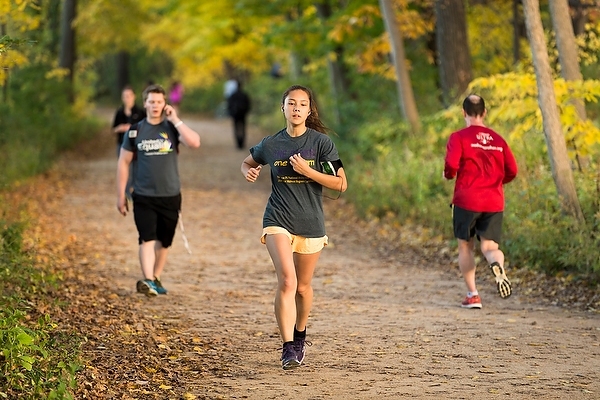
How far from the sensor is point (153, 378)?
23.0 ft

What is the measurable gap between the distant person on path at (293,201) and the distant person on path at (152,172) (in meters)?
2.78

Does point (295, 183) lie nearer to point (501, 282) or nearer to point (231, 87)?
A: point (501, 282)

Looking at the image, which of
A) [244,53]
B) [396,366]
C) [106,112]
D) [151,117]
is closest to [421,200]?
[151,117]

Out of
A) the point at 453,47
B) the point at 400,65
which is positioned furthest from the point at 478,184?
the point at 400,65

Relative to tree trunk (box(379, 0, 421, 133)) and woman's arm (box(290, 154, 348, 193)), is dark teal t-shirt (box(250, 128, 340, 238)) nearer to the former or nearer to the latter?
woman's arm (box(290, 154, 348, 193))

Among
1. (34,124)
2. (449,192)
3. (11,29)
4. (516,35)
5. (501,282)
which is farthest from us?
(34,124)

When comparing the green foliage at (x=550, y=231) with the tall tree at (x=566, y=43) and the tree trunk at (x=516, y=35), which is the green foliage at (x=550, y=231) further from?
the tree trunk at (x=516, y=35)

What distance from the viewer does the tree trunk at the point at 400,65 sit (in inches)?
698

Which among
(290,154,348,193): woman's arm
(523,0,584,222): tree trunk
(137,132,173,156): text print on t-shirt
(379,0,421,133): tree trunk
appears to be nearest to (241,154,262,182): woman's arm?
(290,154,348,193): woman's arm

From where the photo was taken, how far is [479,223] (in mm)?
9727

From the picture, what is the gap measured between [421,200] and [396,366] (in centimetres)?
724

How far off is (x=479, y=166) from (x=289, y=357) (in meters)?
3.07

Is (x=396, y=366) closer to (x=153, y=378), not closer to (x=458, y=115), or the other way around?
(x=153, y=378)

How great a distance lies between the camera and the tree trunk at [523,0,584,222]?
11.1m
